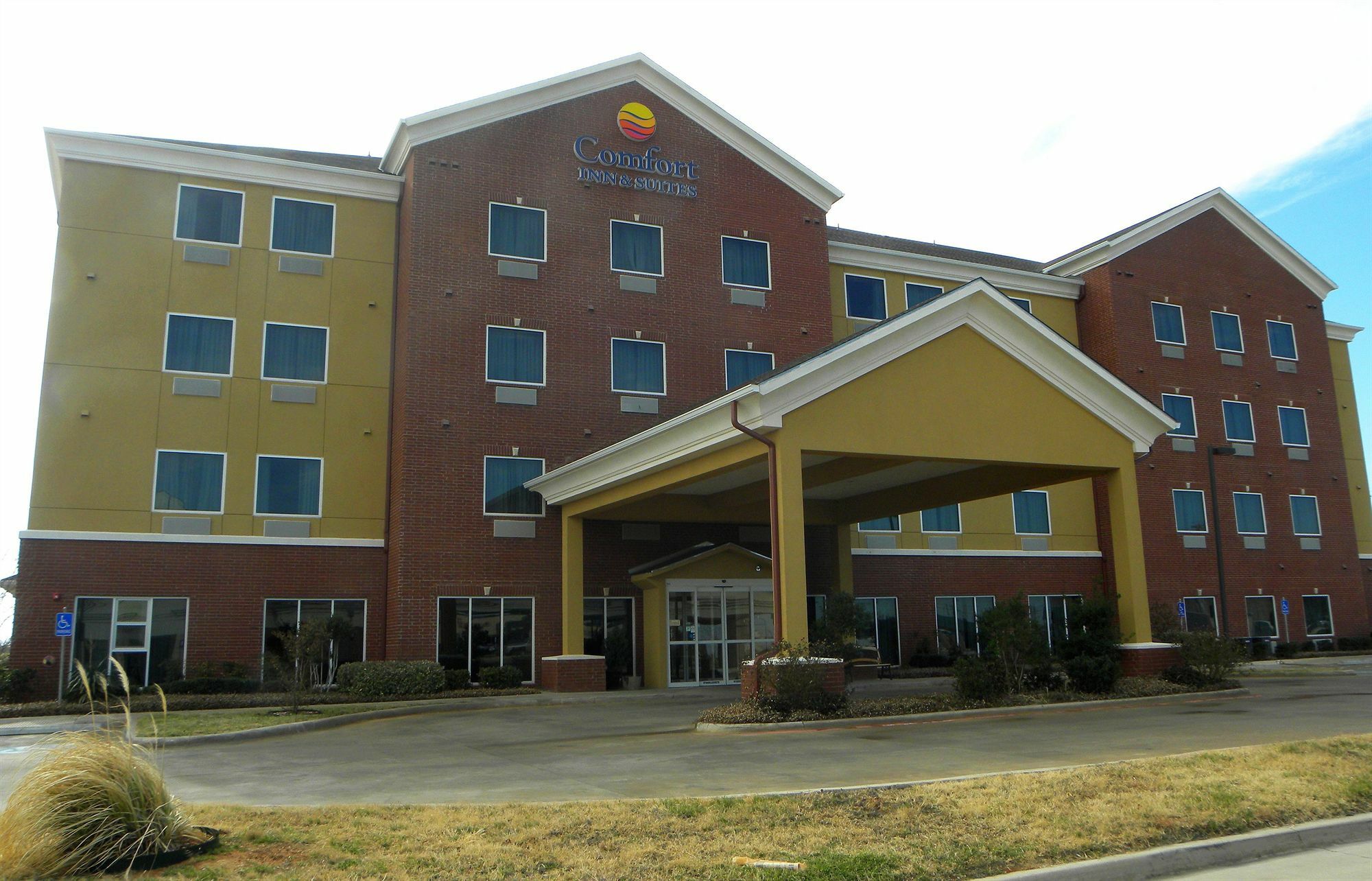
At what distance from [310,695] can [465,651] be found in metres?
3.77

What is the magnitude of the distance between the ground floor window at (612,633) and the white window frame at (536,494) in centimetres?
250

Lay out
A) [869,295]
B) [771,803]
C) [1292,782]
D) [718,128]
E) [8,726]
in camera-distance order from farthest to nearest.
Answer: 1. [869,295]
2. [718,128]
3. [8,726]
4. [1292,782]
5. [771,803]

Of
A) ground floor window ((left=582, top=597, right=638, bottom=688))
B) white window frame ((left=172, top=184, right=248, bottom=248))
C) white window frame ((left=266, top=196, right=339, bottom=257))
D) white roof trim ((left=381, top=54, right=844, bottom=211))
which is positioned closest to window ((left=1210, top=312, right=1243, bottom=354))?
white roof trim ((left=381, top=54, right=844, bottom=211))

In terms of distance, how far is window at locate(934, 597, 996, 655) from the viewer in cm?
3241

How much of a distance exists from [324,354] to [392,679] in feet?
28.4

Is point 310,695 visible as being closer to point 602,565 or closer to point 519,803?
point 602,565

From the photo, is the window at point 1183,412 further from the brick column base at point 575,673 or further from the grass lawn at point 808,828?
the grass lawn at point 808,828

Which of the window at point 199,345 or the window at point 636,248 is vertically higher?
the window at point 636,248

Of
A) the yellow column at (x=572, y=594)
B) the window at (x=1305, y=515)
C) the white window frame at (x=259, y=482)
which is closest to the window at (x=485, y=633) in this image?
the yellow column at (x=572, y=594)

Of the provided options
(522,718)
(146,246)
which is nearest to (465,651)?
(522,718)

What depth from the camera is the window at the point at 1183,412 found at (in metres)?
36.1

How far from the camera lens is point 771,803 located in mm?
8766

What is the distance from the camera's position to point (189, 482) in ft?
81.8

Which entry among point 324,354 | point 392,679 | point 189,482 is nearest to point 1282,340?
point 324,354
